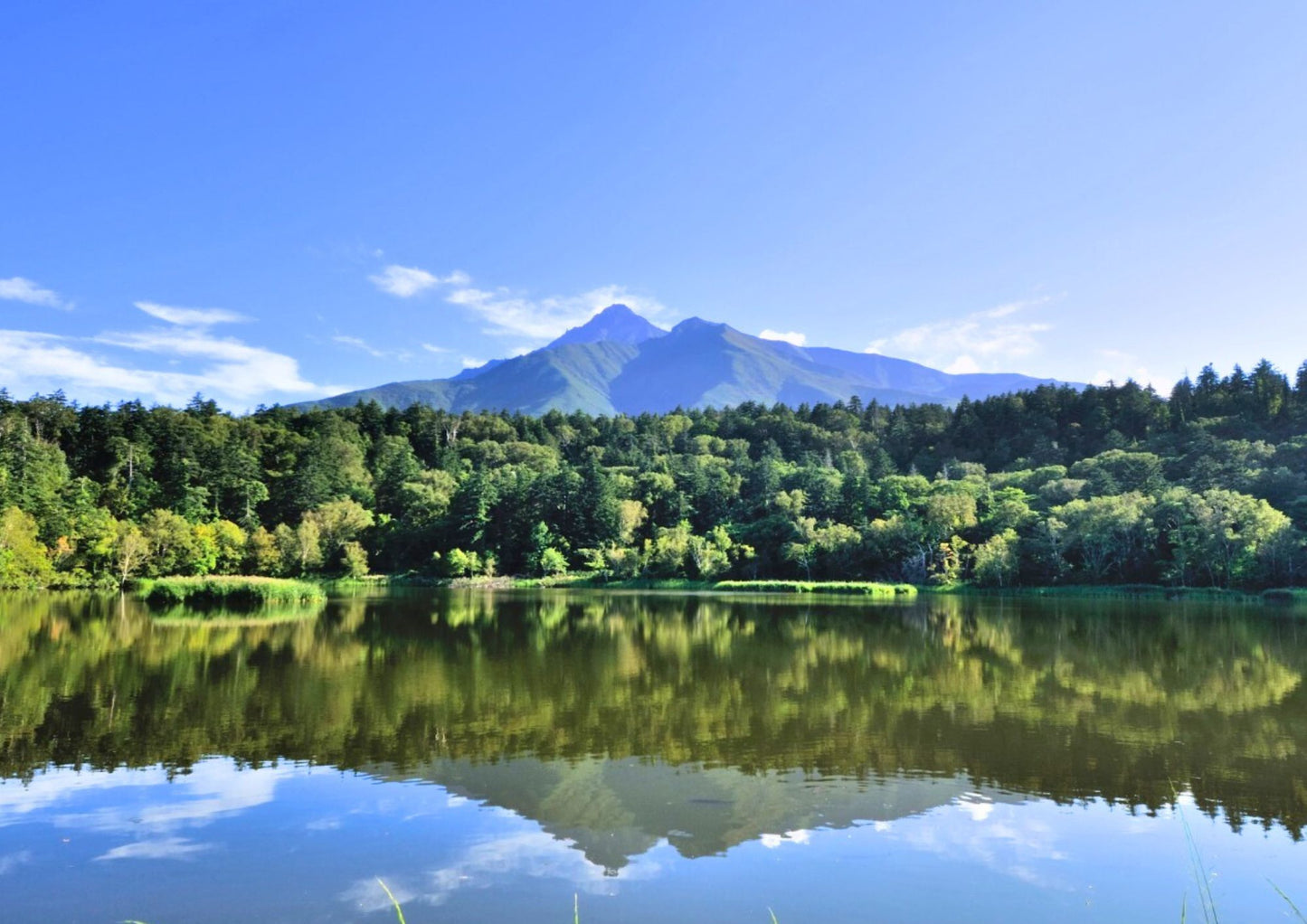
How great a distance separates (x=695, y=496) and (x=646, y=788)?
70.5 m

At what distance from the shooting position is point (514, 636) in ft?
81.6

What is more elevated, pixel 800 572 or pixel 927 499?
pixel 927 499

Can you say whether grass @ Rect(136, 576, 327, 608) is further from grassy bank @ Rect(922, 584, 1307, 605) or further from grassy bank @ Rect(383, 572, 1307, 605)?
grassy bank @ Rect(922, 584, 1307, 605)

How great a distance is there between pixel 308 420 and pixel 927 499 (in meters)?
67.3

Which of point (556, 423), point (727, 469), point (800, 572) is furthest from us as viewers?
point (556, 423)

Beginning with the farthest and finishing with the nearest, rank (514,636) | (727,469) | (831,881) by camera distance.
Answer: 1. (727,469)
2. (514,636)
3. (831,881)

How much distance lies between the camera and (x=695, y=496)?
7919 cm

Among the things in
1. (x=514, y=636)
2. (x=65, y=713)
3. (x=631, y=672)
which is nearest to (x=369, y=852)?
(x=65, y=713)

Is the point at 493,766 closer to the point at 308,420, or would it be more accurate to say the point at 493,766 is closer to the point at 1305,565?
the point at 1305,565

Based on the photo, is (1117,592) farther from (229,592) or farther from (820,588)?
(229,592)

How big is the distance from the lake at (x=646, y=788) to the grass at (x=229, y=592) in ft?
72.9

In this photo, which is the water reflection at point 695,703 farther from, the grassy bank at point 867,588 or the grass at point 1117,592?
the grassy bank at point 867,588

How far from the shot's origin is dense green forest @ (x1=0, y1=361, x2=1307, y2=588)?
51.9m

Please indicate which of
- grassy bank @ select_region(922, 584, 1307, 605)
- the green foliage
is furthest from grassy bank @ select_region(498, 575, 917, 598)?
the green foliage
